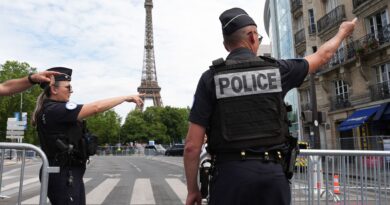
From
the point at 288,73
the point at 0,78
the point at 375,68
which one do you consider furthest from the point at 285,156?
the point at 0,78

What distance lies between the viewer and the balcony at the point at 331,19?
25.9 m

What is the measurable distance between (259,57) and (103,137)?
3487 inches

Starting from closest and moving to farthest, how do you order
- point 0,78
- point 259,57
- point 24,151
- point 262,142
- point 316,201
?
point 262,142 → point 259,57 → point 24,151 → point 316,201 → point 0,78

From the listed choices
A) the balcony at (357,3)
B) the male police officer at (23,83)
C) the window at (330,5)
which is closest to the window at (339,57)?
the window at (330,5)

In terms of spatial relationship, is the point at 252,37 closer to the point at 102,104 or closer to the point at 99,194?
the point at 102,104

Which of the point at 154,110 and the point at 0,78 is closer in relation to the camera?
the point at 0,78

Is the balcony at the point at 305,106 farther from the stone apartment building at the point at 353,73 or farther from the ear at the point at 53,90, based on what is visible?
the ear at the point at 53,90

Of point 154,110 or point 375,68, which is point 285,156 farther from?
point 154,110

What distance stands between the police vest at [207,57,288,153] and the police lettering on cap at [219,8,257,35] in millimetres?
214

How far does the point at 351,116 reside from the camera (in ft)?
80.2

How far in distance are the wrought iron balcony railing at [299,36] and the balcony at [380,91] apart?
32.9ft

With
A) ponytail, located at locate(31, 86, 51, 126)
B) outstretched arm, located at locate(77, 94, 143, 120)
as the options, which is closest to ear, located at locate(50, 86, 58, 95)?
ponytail, located at locate(31, 86, 51, 126)

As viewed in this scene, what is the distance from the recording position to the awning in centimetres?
2206

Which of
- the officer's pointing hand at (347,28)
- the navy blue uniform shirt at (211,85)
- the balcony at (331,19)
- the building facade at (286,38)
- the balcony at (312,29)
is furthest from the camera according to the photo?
the building facade at (286,38)
